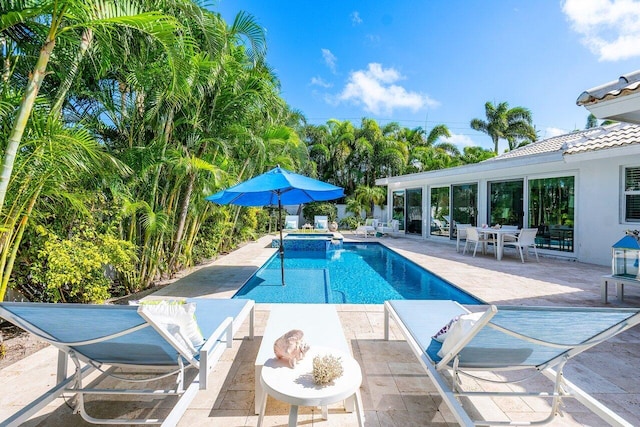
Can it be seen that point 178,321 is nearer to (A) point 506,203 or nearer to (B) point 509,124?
(A) point 506,203

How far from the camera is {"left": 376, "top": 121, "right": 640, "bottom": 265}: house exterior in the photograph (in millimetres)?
8609

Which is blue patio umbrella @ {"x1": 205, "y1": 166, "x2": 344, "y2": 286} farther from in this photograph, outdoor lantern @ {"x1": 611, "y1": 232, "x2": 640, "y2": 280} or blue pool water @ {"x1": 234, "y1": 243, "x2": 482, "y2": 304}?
outdoor lantern @ {"x1": 611, "y1": 232, "x2": 640, "y2": 280}

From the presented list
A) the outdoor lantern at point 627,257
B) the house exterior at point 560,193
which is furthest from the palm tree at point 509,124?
the outdoor lantern at point 627,257

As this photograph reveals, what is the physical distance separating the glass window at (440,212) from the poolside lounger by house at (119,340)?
1424 cm

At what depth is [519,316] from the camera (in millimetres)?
1965

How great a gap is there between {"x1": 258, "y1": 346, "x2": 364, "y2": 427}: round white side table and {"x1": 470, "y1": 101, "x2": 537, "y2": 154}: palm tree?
33623 mm

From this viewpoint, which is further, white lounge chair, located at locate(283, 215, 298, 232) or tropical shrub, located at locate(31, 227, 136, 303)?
white lounge chair, located at locate(283, 215, 298, 232)

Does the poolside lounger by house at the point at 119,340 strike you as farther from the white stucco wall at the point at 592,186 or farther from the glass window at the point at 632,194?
the glass window at the point at 632,194

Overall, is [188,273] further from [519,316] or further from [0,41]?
[519,316]

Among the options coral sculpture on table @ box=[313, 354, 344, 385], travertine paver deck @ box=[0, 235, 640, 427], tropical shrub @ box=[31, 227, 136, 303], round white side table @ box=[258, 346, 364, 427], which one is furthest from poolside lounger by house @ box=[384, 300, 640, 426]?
tropical shrub @ box=[31, 227, 136, 303]

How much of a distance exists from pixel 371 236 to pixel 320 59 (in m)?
12.4

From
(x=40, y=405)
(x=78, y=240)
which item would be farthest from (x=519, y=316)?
(x=78, y=240)

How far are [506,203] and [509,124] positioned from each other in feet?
73.7

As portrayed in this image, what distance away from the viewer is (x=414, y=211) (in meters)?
17.2
